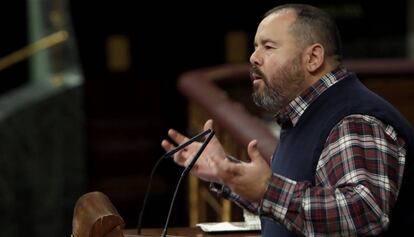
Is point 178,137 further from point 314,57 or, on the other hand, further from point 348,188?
point 348,188

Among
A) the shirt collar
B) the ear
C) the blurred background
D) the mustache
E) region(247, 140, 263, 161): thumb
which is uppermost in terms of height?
the ear

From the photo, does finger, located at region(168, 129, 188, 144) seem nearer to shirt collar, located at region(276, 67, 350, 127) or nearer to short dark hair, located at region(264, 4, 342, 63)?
shirt collar, located at region(276, 67, 350, 127)

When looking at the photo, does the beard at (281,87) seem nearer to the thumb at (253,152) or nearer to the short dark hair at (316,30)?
the short dark hair at (316,30)

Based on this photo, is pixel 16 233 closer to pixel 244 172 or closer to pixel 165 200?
pixel 165 200

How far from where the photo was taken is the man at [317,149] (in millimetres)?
1897

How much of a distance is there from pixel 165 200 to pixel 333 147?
5.87m

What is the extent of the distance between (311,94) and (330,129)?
135mm

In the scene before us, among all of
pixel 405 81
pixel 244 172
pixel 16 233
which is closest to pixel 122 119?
pixel 16 233

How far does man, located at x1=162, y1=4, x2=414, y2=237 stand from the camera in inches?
74.7

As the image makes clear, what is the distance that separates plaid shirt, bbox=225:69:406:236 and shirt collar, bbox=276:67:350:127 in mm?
147

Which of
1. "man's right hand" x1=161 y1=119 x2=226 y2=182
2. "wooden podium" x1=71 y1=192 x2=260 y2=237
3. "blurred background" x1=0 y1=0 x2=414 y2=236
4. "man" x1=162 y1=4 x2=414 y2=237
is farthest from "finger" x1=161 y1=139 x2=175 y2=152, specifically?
"blurred background" x1=0 y1=0 x2=414 y2=236

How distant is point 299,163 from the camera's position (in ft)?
6.78

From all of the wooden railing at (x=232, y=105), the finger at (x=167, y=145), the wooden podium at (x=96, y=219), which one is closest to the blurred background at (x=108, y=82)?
the wooden railing at (x=232, y=105)

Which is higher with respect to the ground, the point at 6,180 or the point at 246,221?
the point at 246,221
